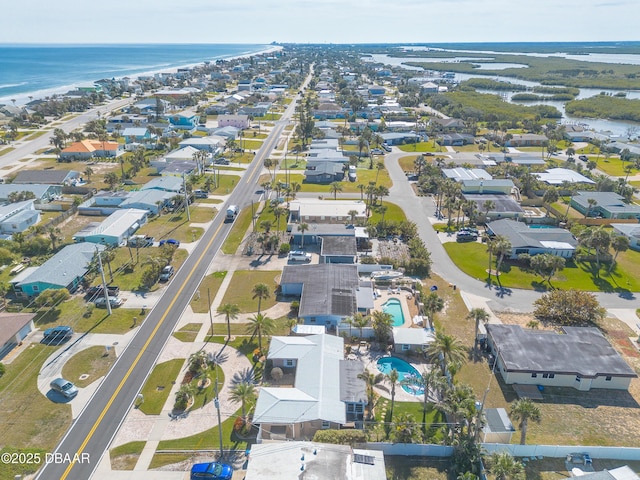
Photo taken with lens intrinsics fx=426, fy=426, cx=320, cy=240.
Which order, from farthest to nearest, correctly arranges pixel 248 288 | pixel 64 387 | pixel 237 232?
pixel 237 232 → pixel 248 288 → pixel 64 387

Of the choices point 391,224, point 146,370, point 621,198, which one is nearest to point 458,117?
point 621,198

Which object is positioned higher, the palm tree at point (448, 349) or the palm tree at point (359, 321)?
the palm tree at point (448, 349)

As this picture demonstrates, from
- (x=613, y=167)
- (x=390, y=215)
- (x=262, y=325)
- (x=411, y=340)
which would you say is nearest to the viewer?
(x=262, y=325)

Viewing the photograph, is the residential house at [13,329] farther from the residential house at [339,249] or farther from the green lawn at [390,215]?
the green lawn at [390,215]

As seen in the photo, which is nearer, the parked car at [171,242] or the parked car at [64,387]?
the parked car at [64,387]

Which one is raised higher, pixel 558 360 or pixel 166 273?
pixel 166 273

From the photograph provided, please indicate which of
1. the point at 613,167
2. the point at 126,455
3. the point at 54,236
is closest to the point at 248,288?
the point at 126,455


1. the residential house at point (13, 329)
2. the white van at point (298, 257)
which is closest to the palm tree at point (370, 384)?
the white van at point (298, 257)

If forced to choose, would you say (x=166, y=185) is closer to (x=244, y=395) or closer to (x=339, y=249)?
(x=339, y=249)
